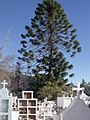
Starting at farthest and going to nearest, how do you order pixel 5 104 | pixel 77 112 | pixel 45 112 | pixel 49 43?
pixel 49 43 < pixel 45 112 < pixel 77 112 < pixel 5 104

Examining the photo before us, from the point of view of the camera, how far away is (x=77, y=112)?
7535mm

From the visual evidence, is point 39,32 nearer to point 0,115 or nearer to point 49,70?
point 49,70

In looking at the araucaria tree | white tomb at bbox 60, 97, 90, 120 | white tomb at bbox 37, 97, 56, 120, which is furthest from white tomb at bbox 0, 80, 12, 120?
the araucaria tree

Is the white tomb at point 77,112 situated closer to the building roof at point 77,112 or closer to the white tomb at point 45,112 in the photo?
the building roof at point 77,112

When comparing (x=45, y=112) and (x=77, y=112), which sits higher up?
(x=77, y=112)

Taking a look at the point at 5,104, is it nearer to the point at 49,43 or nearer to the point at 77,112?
the point at 77,112

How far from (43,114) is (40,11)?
15.8 meters

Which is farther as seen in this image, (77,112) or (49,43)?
(49,43)

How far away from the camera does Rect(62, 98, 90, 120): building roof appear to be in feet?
24.6

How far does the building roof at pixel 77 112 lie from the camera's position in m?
7.51

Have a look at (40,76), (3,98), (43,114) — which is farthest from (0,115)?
(40,76)

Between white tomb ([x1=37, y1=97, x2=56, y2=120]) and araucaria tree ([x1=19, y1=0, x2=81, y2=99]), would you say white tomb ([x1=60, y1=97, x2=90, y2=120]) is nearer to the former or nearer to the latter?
white tomb ([x1=37, y1=97, x2=56, y2=120])

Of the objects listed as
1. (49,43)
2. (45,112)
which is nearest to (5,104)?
(45,112)

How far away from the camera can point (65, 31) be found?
27.6 m
